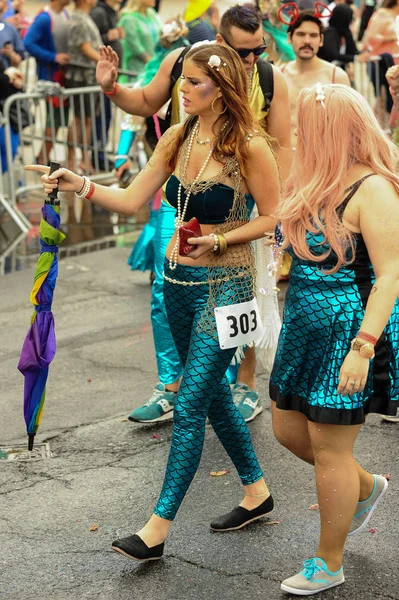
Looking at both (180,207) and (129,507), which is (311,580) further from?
(180,207)

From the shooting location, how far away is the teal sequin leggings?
3908 mm

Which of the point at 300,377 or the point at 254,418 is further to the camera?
the point at 254,418

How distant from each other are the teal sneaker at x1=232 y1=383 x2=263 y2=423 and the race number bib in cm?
129

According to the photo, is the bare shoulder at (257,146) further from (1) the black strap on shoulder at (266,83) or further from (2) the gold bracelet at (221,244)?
(1) the black strap on shoulder at (266,83)

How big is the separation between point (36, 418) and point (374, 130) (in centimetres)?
187

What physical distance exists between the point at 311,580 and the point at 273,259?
1.23 m

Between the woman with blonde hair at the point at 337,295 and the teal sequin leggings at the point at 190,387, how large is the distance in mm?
334

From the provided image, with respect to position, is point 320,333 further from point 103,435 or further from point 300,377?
point 103,435

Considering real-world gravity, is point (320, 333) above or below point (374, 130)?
below

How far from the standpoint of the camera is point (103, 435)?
528 centimetres

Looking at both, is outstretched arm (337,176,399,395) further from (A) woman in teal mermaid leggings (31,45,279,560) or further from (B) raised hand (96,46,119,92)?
(B) raised hand (96,46,119,92)

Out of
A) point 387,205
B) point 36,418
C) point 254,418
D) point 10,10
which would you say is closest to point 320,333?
point 387,205

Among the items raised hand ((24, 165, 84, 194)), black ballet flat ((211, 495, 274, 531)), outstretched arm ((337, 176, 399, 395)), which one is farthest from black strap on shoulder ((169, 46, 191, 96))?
black ballet flat ((211, 495, 274, 531))

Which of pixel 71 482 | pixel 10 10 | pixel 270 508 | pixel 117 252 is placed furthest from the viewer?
pixel 10 10
